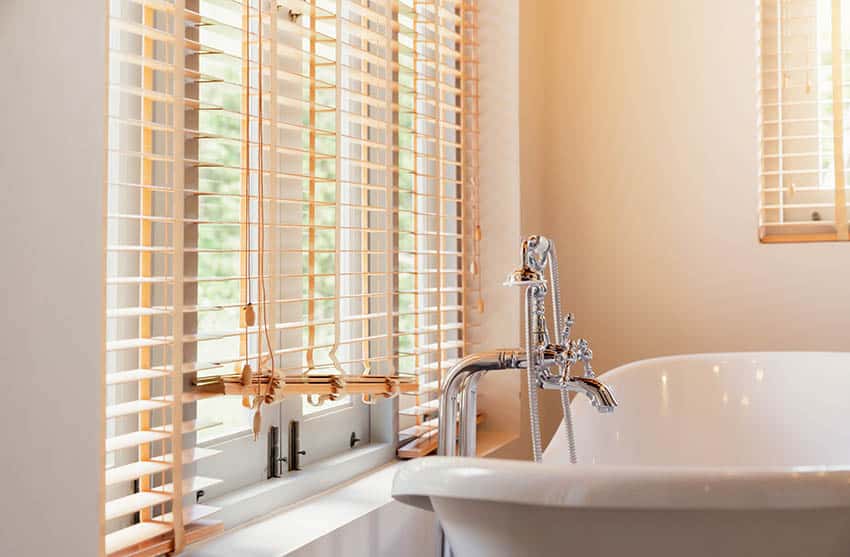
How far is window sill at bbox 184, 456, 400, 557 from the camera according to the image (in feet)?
5.27

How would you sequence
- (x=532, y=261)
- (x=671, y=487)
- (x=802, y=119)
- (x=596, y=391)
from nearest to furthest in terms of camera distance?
1. (x=671, y=487)
2. (x=596, y=391)
3. (x=532, y=261)
4. (x=802, y=119)

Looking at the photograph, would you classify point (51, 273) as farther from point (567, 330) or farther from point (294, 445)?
point (567, 330)

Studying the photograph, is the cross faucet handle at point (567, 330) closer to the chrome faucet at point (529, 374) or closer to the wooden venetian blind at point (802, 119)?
the chrome faucet at point (529, 374)

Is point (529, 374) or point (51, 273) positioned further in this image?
point (529, 374)

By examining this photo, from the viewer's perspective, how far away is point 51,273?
3.79 feet

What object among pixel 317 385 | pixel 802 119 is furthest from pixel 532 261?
pixel 802 119

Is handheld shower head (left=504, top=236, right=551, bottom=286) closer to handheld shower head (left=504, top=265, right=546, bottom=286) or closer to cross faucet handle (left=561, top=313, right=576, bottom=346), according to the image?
handheld shower head (left=504, top=265, right=546, bottom=286)

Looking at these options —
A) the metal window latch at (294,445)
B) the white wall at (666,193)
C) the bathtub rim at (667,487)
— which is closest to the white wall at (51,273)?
the bathtub rim at (667,487)

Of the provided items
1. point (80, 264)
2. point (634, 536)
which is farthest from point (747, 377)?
point (80, 264)

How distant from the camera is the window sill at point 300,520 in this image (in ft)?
5.27

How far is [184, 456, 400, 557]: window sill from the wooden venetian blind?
1.70m

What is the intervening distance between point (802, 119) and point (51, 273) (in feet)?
8.36

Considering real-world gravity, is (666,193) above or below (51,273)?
above

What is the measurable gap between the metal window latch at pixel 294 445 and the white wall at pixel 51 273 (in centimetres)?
81
